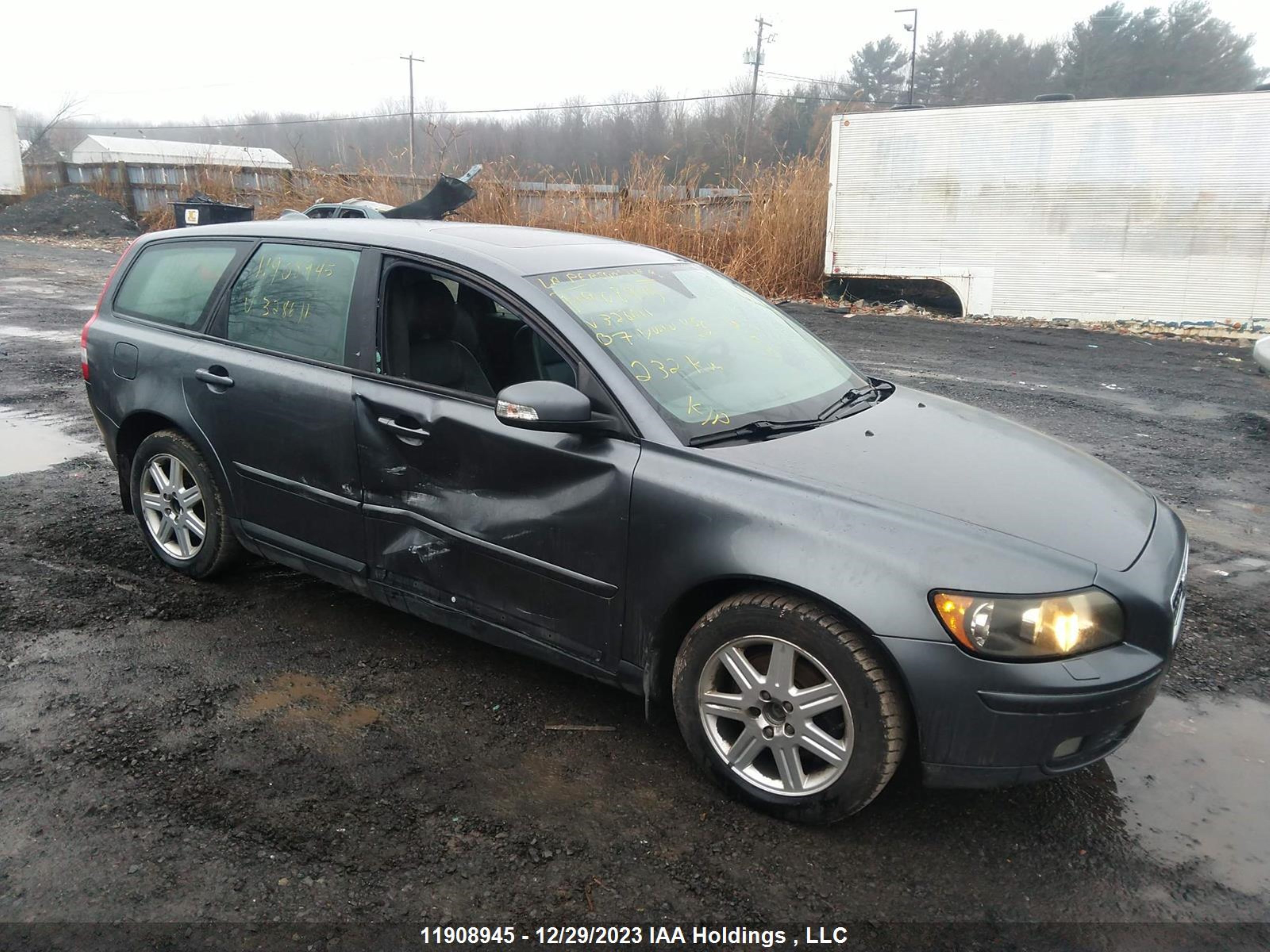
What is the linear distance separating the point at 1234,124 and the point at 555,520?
44.6ft

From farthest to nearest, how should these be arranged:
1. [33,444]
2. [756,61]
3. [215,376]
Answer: [756,61] → [33,444] → [215,376]

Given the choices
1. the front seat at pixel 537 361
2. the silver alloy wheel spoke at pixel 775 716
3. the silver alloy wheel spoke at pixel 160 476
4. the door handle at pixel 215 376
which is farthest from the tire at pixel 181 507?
the silver alloy wheel spoke at pixel 775 716

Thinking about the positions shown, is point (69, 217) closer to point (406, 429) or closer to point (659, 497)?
point (406, 429)

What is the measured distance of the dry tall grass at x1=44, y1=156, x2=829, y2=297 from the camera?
15945mm

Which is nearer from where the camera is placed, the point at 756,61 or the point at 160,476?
the point at 160,476

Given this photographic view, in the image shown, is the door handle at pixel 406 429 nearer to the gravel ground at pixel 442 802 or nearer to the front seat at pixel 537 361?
the front seat at pixel 537 361

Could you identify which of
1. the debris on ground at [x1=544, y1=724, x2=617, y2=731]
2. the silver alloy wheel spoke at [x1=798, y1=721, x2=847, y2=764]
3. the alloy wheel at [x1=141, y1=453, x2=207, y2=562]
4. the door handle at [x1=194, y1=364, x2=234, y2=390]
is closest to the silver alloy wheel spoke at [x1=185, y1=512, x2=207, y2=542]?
the alloy wheel at [x1=141, y1=453, x2=207, y2=562]

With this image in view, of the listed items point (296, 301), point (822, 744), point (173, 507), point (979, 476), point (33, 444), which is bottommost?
point (33, 444)

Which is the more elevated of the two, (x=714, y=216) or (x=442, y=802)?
(x=714, y=216)

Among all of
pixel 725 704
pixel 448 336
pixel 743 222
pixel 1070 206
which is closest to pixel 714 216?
pixel 743 222

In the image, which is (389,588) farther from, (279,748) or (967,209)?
(967,209)

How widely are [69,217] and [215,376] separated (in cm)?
2785

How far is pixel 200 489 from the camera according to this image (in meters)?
4.13

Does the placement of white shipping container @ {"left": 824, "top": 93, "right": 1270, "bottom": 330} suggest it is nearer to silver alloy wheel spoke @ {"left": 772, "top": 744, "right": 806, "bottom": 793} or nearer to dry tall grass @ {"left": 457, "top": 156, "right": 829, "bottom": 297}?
dry tall grass @ {"left": 457, "top": 156, "right": 829, "bottom": 297}
